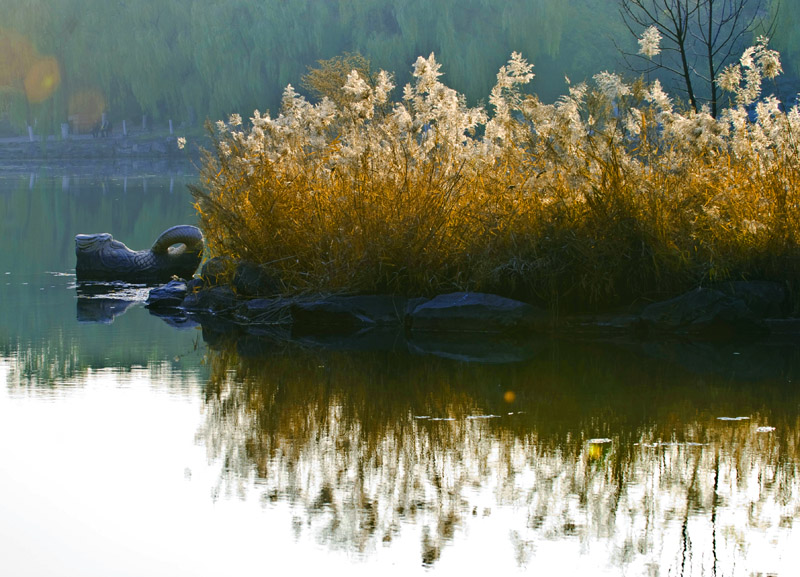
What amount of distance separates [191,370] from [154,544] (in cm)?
306

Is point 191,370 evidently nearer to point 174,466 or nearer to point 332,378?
point 332,378

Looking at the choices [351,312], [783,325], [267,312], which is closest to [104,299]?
[267,312]

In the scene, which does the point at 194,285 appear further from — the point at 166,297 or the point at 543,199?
the point at 543,199

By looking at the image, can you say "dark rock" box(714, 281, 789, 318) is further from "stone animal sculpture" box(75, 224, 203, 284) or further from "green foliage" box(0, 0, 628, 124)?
"green foliage" box(0, 0, 628, 124)

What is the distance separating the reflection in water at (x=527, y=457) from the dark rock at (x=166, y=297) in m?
3.32

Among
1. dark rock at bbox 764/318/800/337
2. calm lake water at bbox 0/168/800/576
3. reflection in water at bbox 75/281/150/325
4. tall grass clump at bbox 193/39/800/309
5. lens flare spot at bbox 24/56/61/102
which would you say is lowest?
calm lake water at bbox 0/168/800/576

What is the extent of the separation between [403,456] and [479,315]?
355 centimetres

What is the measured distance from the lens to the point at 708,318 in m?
7.87

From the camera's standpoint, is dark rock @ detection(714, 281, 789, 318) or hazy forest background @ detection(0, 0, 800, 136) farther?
hazy forest background @ detection(0, 0, 800, 136)

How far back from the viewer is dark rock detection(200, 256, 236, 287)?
9.39m

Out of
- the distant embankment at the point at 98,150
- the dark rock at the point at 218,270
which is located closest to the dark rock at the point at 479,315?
the dark rock at the point at 218,270

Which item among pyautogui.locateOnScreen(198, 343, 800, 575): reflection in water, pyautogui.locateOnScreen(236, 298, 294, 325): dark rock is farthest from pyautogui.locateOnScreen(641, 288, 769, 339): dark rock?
pyautogui.locateOnScreen(236, 298, 294, 325): dark rock

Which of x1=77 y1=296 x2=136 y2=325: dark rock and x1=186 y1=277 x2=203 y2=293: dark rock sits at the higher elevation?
x1=186 y1=277 x2=203 y2=293: dark rock

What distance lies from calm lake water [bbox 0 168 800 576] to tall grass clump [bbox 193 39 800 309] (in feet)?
3.11
